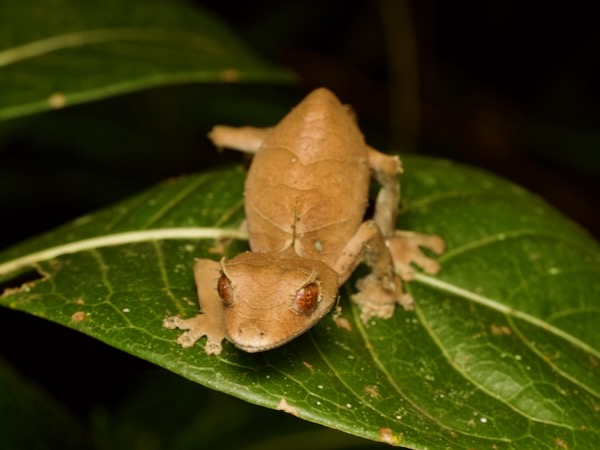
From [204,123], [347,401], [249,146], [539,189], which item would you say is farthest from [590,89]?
[347,401]

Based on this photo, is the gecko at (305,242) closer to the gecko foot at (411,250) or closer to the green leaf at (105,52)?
the gecko foot at (411,250)

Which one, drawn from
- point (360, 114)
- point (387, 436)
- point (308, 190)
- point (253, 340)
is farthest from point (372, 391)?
point (360, 114)

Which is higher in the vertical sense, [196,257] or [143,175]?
[196,257]

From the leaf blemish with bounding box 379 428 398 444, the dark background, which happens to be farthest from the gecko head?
the dark background

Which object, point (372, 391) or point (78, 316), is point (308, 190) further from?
point (78, 316)

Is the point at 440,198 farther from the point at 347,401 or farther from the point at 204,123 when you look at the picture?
the point at 204,123
